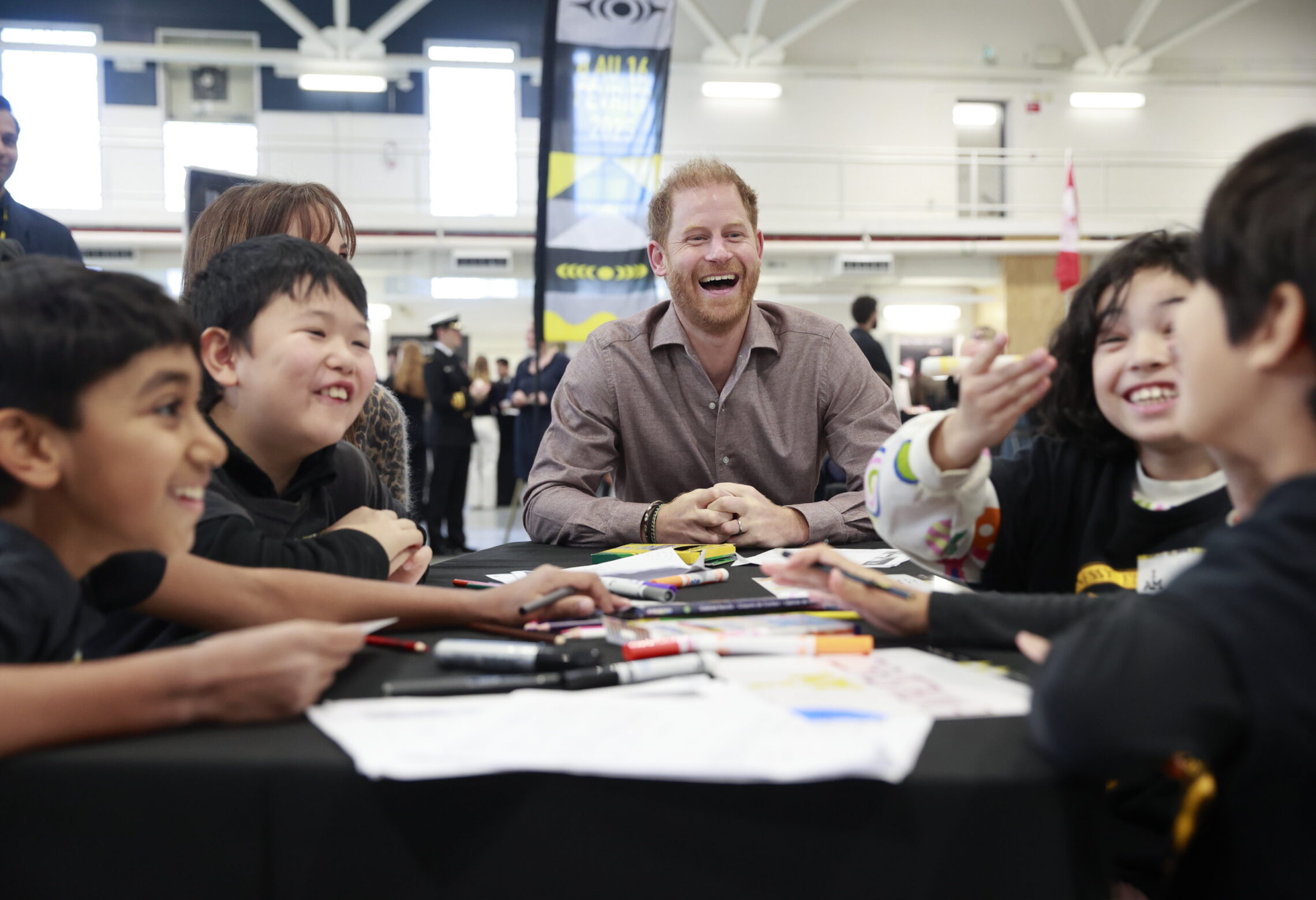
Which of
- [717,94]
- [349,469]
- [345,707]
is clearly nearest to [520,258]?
[717,94]

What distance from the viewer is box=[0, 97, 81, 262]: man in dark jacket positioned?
8.46ft

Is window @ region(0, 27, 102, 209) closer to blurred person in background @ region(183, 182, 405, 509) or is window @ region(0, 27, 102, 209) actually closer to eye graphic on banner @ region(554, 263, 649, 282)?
eye graphic on banner @ region(554, 263, 649, 282)

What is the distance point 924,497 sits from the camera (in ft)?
3.26

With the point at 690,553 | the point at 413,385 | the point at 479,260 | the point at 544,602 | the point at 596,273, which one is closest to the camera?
the point at 544,602

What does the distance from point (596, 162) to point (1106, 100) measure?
10.9 meters

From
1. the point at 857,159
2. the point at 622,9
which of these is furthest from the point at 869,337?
the point at 857,159

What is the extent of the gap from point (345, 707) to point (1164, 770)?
52 cm

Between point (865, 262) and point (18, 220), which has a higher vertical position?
point (865, 262)

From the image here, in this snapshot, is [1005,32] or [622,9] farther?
[1005,32]

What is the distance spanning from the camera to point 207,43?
11.2 m

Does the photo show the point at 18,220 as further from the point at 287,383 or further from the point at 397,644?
the point at 397,644

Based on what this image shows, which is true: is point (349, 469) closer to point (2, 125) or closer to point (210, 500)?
point (210, 500)

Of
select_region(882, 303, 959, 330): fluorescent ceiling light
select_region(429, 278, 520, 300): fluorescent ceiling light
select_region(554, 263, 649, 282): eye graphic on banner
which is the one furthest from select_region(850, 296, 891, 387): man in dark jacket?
select_region(882, 303, 959, 330): fluorescent ceiling light

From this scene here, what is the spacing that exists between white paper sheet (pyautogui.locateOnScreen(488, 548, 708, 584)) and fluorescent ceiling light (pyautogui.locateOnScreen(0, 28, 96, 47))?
1190cm
